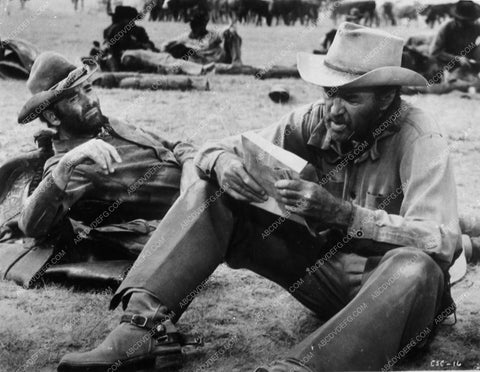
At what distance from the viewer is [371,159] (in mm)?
3221

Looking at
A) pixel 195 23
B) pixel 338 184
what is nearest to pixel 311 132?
pixel 338 184

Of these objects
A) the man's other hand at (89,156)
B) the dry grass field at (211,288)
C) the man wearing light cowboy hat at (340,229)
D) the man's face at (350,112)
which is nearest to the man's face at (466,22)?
the dry grass field at (211,288)

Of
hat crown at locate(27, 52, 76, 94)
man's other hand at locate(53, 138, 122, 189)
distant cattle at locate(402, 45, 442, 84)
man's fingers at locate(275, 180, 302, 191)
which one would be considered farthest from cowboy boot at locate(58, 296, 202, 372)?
distant cattle at locate(402, 45, 442, 84)

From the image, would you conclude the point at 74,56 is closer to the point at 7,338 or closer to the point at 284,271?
the point at 7,338

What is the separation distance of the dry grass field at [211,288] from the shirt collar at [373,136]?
9.3 inches

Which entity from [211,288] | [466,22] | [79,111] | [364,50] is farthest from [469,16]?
[79,111]

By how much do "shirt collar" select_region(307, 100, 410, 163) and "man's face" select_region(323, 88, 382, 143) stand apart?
0.04 meters

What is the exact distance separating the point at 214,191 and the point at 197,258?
28 cm

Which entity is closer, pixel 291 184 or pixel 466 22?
pixel 291 184

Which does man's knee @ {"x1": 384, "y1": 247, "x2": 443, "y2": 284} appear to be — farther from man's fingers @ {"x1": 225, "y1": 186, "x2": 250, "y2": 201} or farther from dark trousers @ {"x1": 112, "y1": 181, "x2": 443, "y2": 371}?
man's fingers @ {"x1": 225, "y1": 186, "x2": 250, "y2": 201}

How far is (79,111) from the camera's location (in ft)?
14.1

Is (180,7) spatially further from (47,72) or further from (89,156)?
(89,156)

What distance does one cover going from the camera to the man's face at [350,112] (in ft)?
10.3

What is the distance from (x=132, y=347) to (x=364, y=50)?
1.54 m
